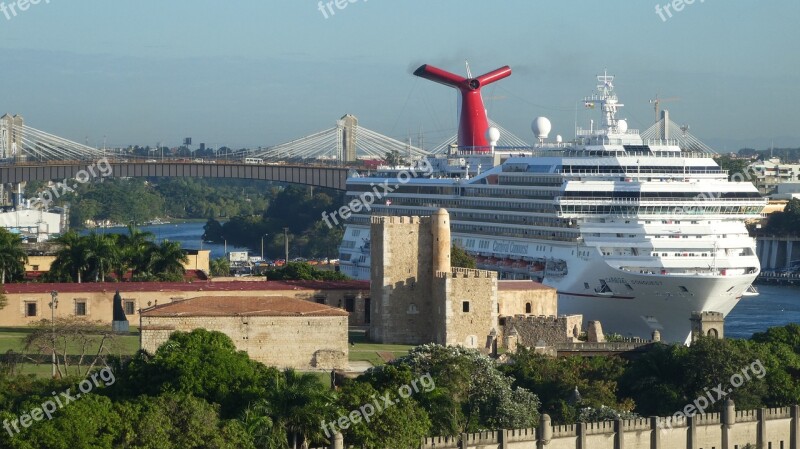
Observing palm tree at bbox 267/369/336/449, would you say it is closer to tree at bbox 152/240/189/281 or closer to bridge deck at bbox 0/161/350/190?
tree at bbox 152/240/189/281

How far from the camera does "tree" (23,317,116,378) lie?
62.4m

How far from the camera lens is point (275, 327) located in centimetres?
6512

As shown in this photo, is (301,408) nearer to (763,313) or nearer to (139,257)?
(139,257)

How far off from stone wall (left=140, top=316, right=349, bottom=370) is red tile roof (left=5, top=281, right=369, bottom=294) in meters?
8.91

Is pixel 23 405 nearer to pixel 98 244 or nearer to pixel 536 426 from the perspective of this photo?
pixel 536 426

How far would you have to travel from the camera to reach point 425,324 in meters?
70.9

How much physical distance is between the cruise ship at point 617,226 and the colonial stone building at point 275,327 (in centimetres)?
3052

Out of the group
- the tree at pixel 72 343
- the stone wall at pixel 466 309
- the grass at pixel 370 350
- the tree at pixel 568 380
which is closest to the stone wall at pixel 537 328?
the stone wall at pixel 466 309

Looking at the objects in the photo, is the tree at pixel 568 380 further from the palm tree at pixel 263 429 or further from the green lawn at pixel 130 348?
the palm tree at pixel 263 429

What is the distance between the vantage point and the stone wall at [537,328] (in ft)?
234

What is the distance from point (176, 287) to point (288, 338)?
10.4 m

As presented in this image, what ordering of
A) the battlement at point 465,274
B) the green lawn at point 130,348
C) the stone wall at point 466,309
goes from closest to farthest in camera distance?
the green lawn at point 130,348, the stone wall at point 466,309, the battlement at point 465,274

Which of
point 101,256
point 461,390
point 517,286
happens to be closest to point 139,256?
point 101,256

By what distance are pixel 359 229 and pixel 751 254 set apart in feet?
110
